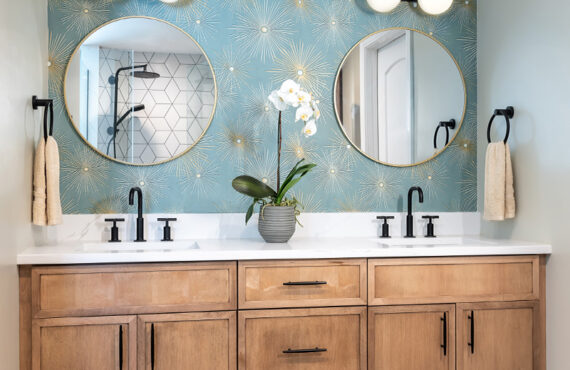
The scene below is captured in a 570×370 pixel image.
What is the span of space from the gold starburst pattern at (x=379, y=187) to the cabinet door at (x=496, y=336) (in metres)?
0.67

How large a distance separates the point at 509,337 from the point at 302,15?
170 centimetres

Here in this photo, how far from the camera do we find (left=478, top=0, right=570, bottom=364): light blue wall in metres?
1.95

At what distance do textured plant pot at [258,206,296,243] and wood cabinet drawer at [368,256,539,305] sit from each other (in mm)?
387

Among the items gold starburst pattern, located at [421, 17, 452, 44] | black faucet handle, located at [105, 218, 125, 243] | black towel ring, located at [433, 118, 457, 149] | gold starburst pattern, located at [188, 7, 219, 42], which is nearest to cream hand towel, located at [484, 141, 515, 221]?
black towel ring, located at [433, 118, 457, 149]

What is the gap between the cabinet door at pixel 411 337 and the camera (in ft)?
6.28

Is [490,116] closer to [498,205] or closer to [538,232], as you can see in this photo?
[498,205]

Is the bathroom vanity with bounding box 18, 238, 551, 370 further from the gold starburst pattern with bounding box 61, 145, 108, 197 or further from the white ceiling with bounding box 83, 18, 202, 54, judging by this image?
the white ceiling with bounding box 83, 18, 202, 54

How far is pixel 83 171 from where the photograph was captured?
7.32ft

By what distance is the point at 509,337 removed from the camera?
2.00m

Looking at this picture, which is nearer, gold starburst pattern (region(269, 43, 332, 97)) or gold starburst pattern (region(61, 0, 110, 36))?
gold starburst pattern (region(61, 0, 110, 36))

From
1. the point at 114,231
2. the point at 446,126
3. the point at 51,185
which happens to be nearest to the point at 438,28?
the point at 446,126

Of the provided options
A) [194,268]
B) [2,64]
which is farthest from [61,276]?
[2,64]

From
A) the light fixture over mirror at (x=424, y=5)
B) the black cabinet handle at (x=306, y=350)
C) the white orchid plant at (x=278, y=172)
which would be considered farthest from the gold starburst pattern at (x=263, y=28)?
the black cabinet handle at (x=306, y=350)

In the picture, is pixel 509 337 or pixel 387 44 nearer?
pixel 509 337
